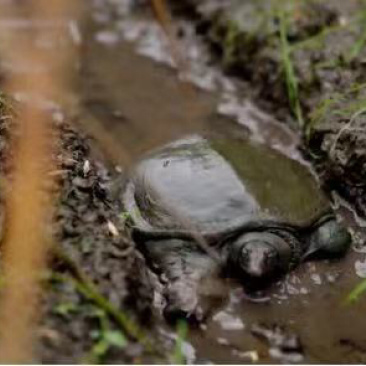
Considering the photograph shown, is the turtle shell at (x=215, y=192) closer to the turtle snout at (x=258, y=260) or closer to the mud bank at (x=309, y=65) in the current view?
the turtle snout at (x=258, y=260)

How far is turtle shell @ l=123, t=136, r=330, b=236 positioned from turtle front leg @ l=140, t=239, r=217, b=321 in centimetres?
6

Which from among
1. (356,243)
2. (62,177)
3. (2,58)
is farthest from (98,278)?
(2,58)

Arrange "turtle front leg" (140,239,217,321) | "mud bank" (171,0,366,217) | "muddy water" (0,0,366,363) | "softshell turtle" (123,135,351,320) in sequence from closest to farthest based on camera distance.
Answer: "muddy water" (0,0,366,363)
"turtle front leg" (140,239,217,321)
"softshell turtle" (123,135,351,320)
"mud bank" (171,0,366,217)

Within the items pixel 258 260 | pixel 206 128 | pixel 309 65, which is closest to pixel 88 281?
pixel 258 260

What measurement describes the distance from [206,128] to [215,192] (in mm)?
1194

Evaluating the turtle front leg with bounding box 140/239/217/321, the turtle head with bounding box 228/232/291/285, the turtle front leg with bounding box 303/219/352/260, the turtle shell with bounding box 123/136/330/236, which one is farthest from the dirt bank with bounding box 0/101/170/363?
the turtle front leg with bounding box 303/219/352/260

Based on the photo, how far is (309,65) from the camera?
13.9 feet

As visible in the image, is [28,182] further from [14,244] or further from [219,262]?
[219,262]

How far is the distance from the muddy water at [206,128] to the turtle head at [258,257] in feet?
0.23

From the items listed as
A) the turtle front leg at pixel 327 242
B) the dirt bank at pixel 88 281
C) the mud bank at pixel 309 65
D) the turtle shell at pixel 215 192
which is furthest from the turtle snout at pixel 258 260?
the mud bank at pixel 309 65

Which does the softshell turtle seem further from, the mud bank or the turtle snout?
the mud bank

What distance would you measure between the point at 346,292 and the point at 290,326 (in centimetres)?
34

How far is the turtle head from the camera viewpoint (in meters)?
2.90

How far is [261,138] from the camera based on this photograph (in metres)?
4.15
